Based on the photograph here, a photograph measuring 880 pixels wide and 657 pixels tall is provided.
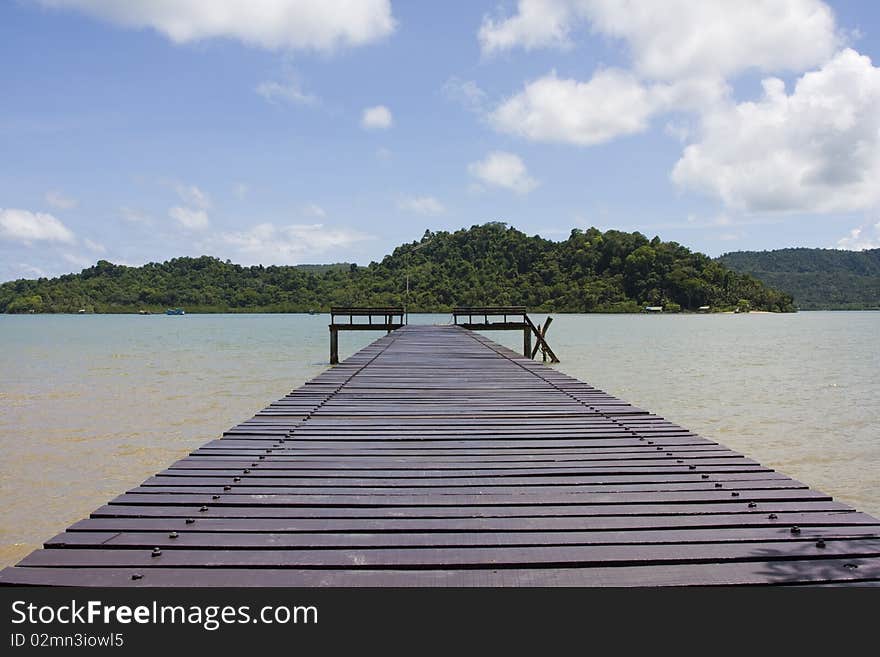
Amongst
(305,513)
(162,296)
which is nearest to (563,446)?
(305,513)

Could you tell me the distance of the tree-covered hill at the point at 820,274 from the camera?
482ft

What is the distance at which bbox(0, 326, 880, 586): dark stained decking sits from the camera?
119 inches

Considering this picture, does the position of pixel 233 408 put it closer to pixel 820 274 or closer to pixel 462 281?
pixel 462 281

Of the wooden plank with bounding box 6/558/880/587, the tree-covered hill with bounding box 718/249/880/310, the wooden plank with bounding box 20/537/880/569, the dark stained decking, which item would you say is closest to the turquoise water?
the dark stained decking

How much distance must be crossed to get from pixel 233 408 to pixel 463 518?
14098 millimetres

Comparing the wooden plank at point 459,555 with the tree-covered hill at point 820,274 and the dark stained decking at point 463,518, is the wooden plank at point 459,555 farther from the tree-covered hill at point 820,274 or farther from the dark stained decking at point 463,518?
the tree-covered hill at point 820,274

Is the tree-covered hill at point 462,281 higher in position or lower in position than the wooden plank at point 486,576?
higher

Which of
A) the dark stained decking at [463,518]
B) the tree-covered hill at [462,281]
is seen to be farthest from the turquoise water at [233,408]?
the tree-covered hill at [462,281]

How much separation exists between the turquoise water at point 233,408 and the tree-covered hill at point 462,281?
53570 millimetres
